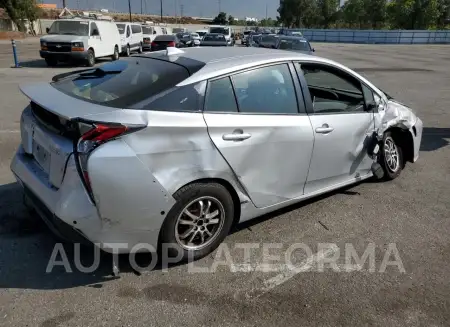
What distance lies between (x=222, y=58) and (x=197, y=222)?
1.41 meters

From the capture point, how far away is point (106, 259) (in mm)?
3207

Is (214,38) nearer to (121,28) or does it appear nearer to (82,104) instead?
(121,28)

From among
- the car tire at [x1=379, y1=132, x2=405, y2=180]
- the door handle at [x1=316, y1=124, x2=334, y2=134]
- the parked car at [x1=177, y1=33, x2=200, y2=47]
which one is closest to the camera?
the door handle at [x1=316, y1=124, x2=334, y2=134]

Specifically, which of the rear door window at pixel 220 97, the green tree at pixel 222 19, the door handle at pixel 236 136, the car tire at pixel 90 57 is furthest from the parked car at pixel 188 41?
the green tree at pixel 222 19

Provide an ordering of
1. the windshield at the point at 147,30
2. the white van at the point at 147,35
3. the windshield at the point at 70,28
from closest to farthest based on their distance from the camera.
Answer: the windshield at the point at 70,28, the white van at the point at 147,35, the windshield at the point at 147,30

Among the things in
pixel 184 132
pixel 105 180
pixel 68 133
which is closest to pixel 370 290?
pixel 184 132

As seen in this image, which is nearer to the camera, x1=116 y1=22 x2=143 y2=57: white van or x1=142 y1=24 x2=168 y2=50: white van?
x1=116 y1=22 x2=143 y2=57: white van

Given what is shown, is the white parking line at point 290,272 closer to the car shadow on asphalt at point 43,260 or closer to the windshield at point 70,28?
the car shadow on asphalt at point 43,260

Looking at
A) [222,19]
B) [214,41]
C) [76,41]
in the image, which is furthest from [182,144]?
[222,19]

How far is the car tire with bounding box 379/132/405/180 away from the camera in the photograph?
4.62 m

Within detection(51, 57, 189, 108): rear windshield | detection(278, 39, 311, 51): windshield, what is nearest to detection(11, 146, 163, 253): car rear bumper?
detection(51, 57, 189, 108): rear windshield

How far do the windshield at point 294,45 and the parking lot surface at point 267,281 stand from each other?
40.4 ft

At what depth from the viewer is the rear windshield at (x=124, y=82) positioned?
2947 mm

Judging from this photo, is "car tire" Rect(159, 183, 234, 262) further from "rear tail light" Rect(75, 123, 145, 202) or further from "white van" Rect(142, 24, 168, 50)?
"white van" Rect(142, 24, 168, 50)
